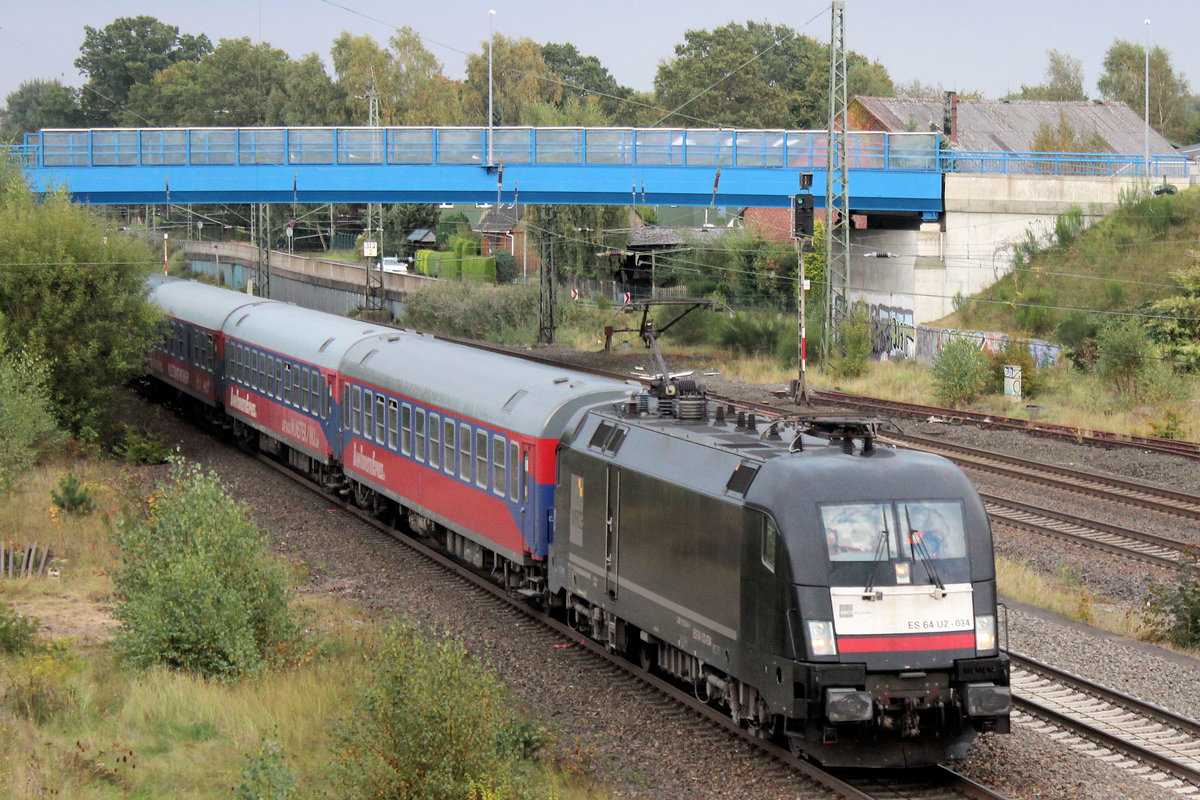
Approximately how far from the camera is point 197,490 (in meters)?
14.4

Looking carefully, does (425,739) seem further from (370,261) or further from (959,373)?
(370,261)

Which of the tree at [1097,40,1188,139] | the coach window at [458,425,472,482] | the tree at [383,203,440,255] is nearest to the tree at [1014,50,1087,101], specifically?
the tree at [1097,40,1188,139]

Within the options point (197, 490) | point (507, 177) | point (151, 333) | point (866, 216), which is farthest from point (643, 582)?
point (866, 216)

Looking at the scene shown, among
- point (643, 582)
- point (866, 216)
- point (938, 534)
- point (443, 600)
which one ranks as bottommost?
point (443, 600)

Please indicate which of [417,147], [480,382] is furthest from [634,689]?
[417,147]

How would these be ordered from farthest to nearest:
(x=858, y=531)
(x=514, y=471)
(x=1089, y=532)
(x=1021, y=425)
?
(x=1021, y=425) < (x=1089, y=532) < (x=514, y=471) < (x=858, y=531)

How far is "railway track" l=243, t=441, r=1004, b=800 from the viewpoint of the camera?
34.2ft

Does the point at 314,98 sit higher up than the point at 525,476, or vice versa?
the point at 314,98

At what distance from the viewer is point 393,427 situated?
21047 mm

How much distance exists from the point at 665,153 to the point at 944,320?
1348 centimetres

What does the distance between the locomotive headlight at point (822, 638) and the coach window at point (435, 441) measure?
9904 millimetres

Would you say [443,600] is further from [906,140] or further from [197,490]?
[906,140]

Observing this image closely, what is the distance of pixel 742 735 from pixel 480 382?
7.83 metres

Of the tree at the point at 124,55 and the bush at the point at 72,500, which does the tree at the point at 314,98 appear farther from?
the bush at the point at 72,500
